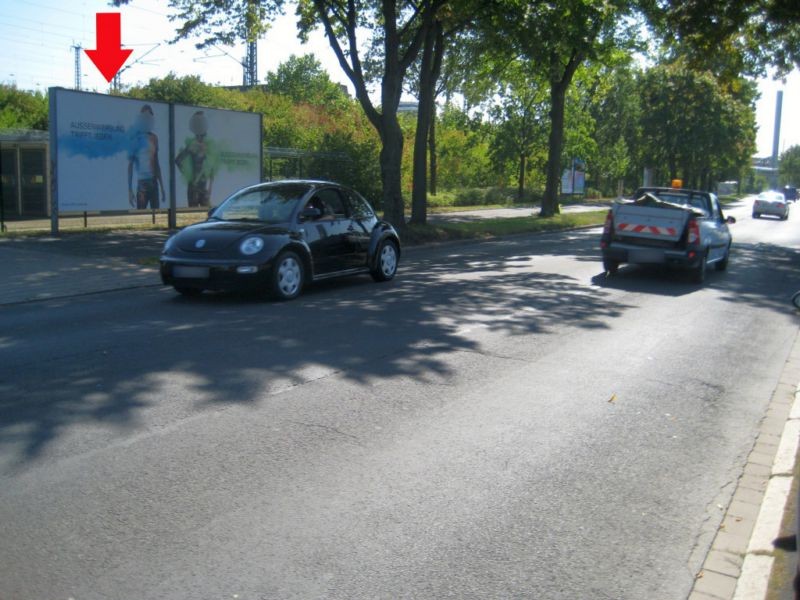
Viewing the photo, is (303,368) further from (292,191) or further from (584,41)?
(584,41)

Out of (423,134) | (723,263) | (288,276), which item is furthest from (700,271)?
(423,134)

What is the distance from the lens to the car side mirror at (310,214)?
1191 centimetres

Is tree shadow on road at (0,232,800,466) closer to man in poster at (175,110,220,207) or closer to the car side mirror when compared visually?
the car side mirror

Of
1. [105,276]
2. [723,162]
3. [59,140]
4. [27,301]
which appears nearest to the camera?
[27,301]

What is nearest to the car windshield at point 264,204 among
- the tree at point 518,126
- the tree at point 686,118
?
the tree at point 518,126

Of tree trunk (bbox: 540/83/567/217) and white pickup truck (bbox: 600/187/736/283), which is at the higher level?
tree trunk (bbox: 540/83/567/217)

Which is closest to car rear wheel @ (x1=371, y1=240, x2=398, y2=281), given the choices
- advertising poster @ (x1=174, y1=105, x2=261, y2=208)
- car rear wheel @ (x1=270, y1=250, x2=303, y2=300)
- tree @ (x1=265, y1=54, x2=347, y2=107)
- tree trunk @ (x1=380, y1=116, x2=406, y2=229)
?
car rear wheel @ (x1=270, y1=250, x2=303, y2=300)

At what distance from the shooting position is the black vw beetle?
1093 cm

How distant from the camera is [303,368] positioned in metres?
7.69

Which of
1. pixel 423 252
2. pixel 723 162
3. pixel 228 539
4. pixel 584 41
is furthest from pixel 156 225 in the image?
pixel 723 162

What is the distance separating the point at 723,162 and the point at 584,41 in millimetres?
45091

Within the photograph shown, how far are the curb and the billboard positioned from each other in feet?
53.4

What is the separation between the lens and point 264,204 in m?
12.1

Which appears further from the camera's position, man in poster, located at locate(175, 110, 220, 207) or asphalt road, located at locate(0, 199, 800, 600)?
man in poster, located at locate(175, 110, 220, 207)
